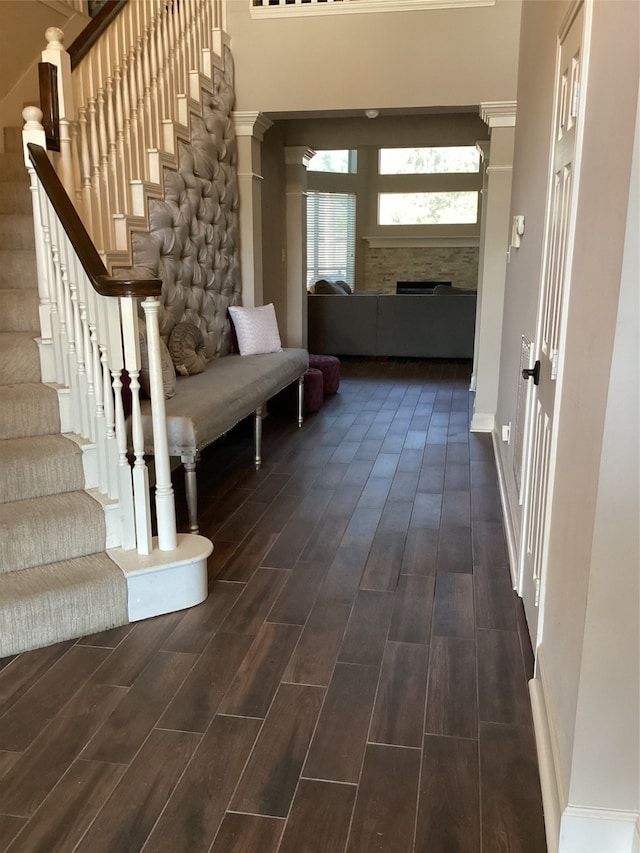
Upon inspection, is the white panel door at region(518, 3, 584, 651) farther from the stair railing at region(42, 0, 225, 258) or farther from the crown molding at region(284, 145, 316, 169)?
the crown molding at region(284, 145, 316, 169)

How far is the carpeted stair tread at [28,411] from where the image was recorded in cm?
271

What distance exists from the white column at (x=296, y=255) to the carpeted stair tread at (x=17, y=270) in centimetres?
346

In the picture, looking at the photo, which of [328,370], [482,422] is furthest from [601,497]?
[328,370]

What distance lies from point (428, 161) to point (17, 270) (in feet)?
32.6

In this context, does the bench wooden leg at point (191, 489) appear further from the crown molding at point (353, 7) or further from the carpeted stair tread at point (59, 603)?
the crown molding at point (353, 7)

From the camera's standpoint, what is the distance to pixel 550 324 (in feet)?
7.26

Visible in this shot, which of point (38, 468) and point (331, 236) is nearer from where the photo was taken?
point (38, 468)

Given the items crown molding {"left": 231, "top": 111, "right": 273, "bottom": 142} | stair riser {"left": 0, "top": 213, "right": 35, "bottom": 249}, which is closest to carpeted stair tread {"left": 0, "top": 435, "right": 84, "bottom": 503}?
stair riser {"left": 0, "top": 213, "right": 35, "bottom": 249}

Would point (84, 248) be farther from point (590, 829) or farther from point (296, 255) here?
point (296, 255)

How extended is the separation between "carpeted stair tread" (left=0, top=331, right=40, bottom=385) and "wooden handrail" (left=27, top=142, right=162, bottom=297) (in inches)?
26.6

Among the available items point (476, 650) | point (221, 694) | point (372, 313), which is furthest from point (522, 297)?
point (372, 313)

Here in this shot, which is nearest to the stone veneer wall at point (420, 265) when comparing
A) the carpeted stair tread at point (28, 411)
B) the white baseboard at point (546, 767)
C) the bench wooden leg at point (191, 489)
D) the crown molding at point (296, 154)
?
the crown molding at point (296, 154)

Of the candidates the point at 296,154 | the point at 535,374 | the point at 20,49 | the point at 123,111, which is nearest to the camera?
the point at 535,374

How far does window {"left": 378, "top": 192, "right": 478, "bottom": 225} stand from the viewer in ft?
39.5
